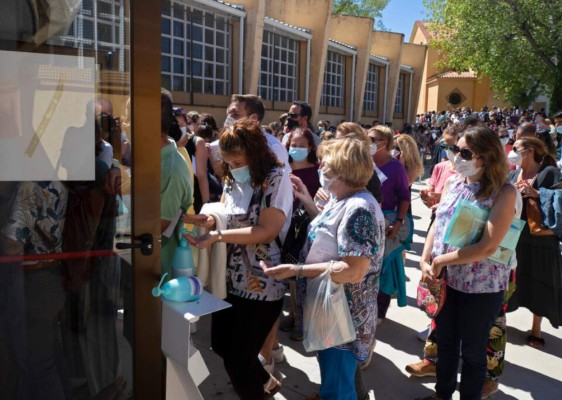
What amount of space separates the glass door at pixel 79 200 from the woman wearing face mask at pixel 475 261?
5.64 feet

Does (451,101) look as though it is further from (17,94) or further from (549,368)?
(17,94)

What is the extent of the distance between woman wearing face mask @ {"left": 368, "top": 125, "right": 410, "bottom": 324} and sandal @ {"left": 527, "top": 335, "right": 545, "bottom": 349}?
1254 mm

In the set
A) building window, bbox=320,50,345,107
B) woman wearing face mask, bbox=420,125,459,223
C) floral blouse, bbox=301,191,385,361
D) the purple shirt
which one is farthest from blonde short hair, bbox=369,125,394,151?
building window, bbox=320,50,345,107

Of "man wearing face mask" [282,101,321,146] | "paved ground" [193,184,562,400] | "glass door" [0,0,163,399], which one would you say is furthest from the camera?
"man wearing face mask" [282,101,321,146]

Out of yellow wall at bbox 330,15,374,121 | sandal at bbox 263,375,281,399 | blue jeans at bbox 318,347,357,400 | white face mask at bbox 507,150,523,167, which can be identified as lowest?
sandal at bbox 263,375,281,399

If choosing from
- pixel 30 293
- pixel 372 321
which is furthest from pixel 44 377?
pixel 372 321

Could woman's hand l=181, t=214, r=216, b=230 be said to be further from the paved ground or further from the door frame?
the paved ground

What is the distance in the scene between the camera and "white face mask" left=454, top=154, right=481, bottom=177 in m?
2.69

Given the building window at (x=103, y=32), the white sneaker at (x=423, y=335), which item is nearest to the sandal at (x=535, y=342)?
the white sneaker at (x=423, y=335)

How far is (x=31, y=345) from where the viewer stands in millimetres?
1845

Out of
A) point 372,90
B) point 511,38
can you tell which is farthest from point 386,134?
point 511,38

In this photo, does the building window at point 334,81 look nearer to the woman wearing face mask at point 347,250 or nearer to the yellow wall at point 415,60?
the yellow wall at point 415,60

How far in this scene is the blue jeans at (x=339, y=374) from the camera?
2518 mm

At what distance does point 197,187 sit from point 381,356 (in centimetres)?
233
